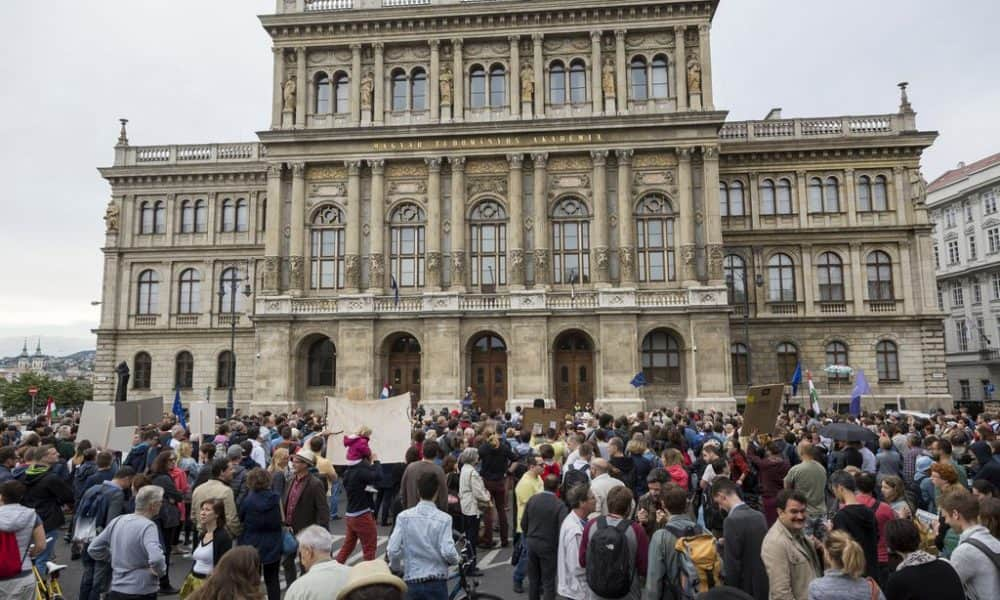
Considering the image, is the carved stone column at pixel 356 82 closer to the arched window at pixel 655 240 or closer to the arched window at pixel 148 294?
the arched window at pixel 655 240

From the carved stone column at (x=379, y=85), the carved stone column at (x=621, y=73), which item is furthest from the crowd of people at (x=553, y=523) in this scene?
the carved stone column at (x=379, y=85)

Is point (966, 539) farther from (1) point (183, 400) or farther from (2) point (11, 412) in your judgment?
(2) point (11, 412)

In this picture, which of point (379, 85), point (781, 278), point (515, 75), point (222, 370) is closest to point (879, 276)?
point (781, 278)

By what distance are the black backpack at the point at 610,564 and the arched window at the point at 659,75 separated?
117 feet

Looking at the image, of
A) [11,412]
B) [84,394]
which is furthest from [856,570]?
[11,412]

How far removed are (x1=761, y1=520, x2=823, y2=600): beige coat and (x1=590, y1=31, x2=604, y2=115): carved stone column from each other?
34154mm

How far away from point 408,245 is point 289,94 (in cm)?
1133

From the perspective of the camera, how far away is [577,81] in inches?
1534

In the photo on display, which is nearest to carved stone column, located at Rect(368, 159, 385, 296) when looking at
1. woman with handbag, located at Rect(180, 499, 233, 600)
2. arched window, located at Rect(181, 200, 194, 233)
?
arched window, located at Rect(181, 200, 194, 233)

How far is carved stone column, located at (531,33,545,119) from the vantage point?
125 feet

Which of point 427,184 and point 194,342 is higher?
point 427,184

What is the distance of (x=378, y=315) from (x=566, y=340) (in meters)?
10.3

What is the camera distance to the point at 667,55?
126 feet

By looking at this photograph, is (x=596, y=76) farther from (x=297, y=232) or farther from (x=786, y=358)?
(x=786, y=358)
